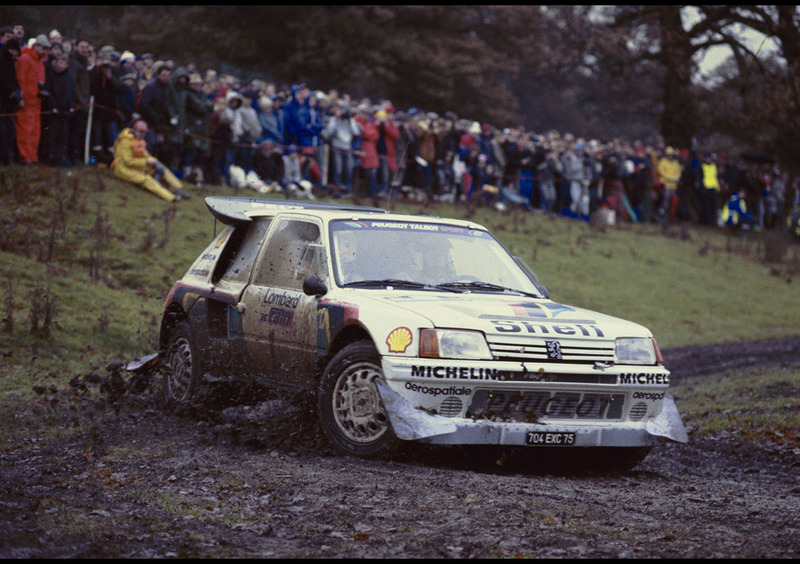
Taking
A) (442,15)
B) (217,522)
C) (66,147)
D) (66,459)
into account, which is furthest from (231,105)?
(442,15)

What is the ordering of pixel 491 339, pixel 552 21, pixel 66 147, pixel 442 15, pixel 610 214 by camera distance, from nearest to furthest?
1. pixel 491 339
2. pixel 66 147
3. pixel 610 214
4. pixel 442 15
5. pixel 552 21

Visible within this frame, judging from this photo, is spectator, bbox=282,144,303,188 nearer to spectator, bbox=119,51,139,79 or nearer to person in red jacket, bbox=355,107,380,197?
person in red jacket, bbox=355,107,380,197

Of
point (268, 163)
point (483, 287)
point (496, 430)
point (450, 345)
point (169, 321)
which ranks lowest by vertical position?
point (496, 430)

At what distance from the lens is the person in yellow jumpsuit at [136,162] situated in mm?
19875

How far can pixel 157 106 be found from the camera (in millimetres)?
20531

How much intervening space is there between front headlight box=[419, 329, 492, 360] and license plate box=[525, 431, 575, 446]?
24.3 inches

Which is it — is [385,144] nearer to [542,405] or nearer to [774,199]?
[774,199]

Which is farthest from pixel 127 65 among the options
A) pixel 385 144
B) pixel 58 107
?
pixel 385 144

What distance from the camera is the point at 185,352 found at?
32.4ft

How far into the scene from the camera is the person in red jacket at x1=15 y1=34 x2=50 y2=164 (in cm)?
1838

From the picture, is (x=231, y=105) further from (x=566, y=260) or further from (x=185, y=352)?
(x=185, y=352)

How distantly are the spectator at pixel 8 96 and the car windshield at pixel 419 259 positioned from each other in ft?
36.3

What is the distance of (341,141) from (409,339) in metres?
17.2

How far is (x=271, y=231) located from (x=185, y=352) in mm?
1412
